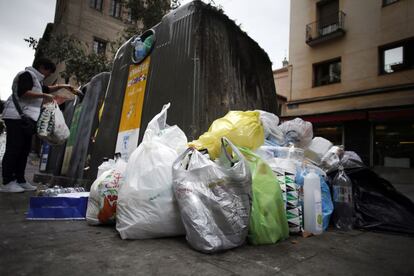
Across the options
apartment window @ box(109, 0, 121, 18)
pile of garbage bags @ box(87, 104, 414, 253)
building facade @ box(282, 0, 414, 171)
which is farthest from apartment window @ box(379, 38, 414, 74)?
apartment window @ box(109, 0, 121, 18)

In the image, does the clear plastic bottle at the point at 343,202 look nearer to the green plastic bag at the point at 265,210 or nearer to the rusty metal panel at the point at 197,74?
the green plastic bag at the point at 265,210

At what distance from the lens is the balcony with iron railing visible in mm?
12055

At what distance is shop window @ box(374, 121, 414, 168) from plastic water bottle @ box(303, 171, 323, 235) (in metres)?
9.97

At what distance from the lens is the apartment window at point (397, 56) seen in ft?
33.2

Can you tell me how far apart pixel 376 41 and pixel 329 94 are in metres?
2.64

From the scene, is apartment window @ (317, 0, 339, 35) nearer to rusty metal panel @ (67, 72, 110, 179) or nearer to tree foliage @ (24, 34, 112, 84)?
tree foliage @ (24, 34, 112, 84)

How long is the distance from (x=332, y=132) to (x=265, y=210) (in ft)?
37.0

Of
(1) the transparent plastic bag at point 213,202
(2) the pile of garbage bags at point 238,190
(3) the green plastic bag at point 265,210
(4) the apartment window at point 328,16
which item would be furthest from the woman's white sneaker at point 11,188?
(4) the apartment window at point 328,16

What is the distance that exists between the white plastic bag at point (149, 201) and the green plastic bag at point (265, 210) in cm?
47

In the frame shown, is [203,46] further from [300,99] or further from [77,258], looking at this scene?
[300,99]

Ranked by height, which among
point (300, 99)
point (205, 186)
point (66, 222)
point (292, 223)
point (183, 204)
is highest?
point (300, 99)

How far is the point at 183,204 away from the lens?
1.58 m

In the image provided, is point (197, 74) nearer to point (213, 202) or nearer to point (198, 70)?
point (198, 70)

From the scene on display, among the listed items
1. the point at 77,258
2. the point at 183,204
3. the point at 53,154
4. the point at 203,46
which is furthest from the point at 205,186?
the point at 53,154
